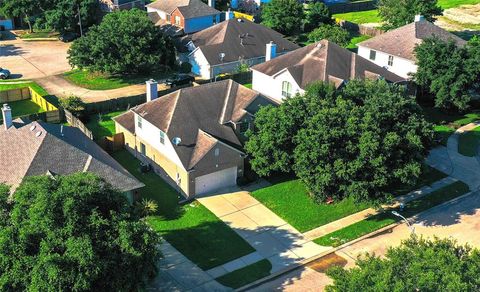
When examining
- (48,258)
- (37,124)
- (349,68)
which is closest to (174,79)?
(349,68)

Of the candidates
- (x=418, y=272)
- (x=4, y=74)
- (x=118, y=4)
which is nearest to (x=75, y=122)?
(x=4, y=74)

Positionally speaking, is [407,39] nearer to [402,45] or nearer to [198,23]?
[402,45]

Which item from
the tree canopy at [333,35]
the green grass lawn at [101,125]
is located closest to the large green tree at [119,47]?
the green grass lawn at [101,125]

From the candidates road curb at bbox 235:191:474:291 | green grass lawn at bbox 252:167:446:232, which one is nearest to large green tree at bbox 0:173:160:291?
road curb at bbox 235:191:474:291

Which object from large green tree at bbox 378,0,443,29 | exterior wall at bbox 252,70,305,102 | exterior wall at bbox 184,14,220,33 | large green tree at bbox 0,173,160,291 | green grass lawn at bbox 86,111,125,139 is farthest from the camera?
exterior wall at bbox 184,14,220,33

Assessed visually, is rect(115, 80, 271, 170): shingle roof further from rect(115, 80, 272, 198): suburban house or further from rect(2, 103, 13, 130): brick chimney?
rect(2, 103, 13, 130): brick chimney

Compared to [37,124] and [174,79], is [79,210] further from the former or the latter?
[174,79]
